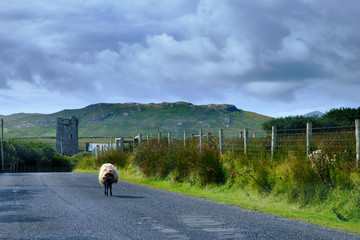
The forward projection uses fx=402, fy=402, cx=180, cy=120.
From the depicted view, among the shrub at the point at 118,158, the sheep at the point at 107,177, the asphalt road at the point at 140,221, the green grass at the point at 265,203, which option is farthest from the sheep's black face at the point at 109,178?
the shrub at the point at 118,158

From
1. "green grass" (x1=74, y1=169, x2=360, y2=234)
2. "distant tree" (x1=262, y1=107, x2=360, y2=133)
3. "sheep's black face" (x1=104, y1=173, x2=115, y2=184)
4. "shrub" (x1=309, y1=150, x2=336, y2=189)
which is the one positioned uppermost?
"distant tree" (x1=262, y1=107, x2=360, y2=133)

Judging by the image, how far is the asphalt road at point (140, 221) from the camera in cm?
707

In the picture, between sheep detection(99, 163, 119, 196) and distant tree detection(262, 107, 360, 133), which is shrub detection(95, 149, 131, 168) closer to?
sheep detection(99, 163, 119, 196)

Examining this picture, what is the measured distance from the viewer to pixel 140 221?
Result: 8391 mm

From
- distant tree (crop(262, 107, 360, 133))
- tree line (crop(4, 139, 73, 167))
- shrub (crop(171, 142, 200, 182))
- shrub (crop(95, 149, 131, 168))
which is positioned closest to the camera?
shrub (crop(171, 142, 200, 182))

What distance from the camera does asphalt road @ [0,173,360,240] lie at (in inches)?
279

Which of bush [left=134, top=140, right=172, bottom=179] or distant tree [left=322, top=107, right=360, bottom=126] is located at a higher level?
distant tree [left=322, top=107, right=360, bottom=126]

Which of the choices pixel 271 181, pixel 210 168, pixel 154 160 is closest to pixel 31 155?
pixel 154 160

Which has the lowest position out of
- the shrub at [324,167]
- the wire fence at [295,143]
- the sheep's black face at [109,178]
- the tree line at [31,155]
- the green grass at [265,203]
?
the tree line at [31,155]

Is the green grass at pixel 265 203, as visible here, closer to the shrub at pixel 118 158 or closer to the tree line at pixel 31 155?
the shrub at pixel 118 158

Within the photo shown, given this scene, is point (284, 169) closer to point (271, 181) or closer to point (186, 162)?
point (271, 181)

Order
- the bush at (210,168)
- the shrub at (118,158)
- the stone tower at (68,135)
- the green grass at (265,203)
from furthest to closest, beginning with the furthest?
the stone tower at (68,135) < the shrub at (118,158) < the bush at (210,168) < the green grass at (265,203)

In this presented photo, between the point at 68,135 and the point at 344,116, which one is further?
the point at 68,135

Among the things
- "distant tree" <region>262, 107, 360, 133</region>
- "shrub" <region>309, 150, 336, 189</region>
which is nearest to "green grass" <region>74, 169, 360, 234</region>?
"shrub" <region>309, 150, 336, 189</region>
